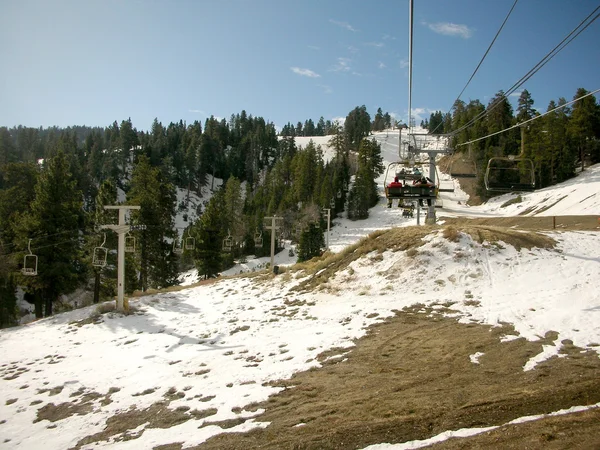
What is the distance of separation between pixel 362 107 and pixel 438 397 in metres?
168

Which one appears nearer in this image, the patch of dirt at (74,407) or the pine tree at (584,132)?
the patch of dirt at (74,407)

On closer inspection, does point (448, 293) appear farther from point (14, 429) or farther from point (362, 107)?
point (362, 107)

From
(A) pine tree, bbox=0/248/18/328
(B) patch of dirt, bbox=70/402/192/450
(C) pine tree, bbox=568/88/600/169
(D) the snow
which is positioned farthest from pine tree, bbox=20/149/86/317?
(C) pine tree, bbox=568/88/600/169

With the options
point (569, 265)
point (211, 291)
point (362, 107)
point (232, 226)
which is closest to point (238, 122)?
point (362, 107)

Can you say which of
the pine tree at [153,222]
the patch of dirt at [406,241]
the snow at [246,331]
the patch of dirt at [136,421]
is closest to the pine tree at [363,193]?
the pine tree at [153,222]

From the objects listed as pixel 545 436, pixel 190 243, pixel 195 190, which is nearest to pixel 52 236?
pixel 190 243

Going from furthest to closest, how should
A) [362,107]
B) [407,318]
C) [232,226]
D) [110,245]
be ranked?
1. [362,107]
2. [232,226]
3. [110,245]
4. [407,318]

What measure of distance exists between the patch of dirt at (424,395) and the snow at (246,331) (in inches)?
14.2

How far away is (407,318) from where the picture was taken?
502 inches

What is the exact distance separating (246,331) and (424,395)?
8359 millimetres

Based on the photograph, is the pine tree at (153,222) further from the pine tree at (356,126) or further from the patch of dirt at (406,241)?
the pine tree at (356,126)

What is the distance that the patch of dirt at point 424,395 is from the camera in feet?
19.7

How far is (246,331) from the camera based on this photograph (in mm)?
14148

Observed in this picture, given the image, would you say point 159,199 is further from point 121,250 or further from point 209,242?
point 121,250
